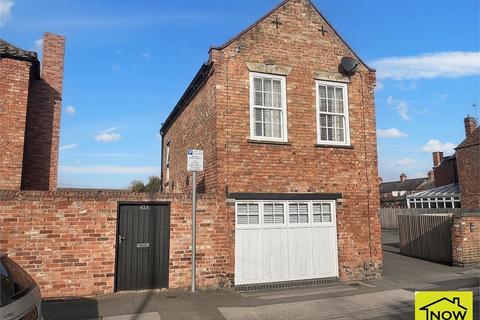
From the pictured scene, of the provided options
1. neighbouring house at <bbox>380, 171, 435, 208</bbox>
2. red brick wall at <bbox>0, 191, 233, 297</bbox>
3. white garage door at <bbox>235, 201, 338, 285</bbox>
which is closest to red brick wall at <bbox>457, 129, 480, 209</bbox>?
neighbouring house at <bbox>380, 171, 435, 208</bbox>

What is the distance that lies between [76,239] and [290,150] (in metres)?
5.79

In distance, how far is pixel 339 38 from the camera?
11.6 metres

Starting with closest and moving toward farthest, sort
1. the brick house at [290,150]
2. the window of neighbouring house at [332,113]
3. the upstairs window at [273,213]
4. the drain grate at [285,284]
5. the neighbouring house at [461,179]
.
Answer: the drain grate at [285,284] → the brick house at [290,150] → the upstairs window at [273,213] → the window of neighbouring house at [332,113] → the neighbouring house at [461,179]

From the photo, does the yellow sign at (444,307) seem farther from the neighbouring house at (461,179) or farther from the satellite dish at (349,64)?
the neighbouring house at (461,179)

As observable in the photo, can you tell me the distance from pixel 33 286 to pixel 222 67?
7194 millimetres

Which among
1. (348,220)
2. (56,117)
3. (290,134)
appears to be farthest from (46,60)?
(348,220)

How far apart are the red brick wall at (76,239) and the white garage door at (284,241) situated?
→ 0.84m

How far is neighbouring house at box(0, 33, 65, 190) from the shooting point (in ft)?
30.5

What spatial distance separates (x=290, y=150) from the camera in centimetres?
1047

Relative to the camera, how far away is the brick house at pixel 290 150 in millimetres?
9867

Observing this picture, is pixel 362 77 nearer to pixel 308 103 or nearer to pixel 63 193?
pixel 308 103

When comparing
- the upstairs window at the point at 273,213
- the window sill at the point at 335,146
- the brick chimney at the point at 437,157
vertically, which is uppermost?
the brick chimney at the point at 437,157

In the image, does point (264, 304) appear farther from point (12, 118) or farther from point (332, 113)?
point (12, 118)

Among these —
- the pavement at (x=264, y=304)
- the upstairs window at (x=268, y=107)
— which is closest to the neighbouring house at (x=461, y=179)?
the pavement at (x=264, y=304)
